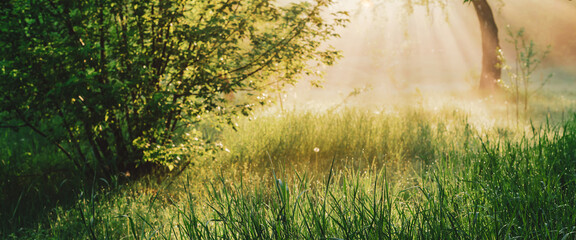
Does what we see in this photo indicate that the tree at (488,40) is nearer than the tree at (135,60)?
No

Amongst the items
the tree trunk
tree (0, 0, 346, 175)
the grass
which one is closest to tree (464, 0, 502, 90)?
the tree trunk

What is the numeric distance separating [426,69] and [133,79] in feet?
121

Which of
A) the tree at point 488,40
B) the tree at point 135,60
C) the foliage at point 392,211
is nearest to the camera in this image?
the foliage at point 392,211

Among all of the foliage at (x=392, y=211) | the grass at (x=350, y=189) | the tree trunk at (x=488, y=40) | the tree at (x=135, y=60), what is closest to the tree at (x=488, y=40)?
the tree trunk at (x=488, y=40)

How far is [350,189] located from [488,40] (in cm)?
1235

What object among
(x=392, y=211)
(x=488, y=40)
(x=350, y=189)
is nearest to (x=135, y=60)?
(x=350, y=189)

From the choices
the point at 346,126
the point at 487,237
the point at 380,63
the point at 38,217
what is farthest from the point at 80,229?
the point at 380,63

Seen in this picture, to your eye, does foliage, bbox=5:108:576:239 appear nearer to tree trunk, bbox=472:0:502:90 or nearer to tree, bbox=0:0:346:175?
tree, bbox=0:0:346:175

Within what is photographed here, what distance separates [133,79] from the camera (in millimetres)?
3545

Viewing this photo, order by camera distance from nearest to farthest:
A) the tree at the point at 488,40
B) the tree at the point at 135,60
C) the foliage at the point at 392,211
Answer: the foliage at the point at 392,211
the tree at the point at 135,60
the tree at the point at 488,40

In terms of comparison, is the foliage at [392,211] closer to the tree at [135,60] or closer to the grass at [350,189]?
the grass at [350,189]

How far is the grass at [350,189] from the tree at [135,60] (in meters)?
0.62

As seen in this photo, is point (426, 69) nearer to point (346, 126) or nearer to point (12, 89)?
point (346, 126)

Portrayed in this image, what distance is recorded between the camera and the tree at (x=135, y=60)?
3.34 metres
